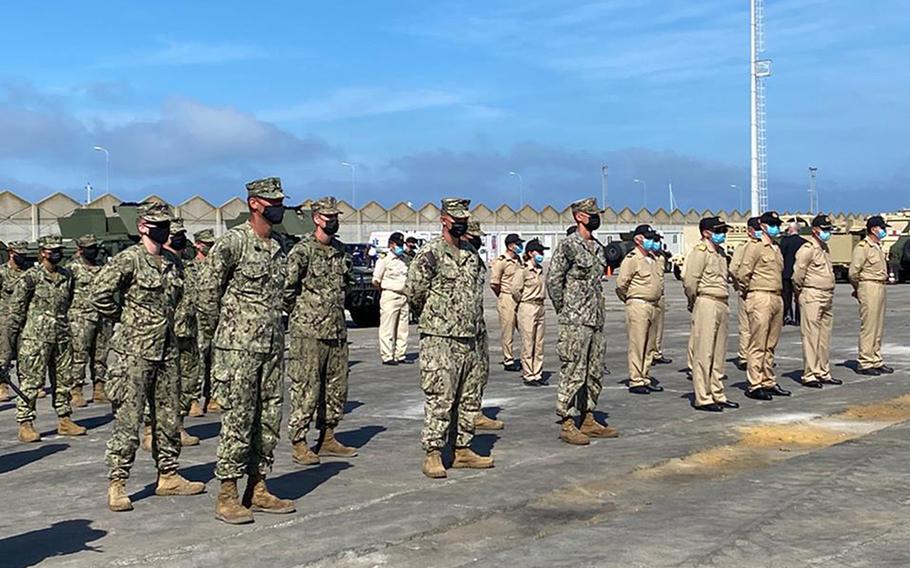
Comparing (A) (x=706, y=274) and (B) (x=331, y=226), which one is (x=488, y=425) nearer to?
(B) (x=331, y=226)

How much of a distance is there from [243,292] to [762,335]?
6962 mm

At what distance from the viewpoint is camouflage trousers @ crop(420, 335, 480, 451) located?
8.20 meters

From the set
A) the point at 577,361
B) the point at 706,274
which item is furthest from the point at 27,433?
the point at 706,274

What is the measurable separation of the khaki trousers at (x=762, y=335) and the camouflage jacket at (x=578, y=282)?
333cm

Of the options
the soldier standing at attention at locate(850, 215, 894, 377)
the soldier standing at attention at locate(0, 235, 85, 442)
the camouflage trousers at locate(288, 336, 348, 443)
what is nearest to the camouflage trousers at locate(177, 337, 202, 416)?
the soldier standing at attention at locate(0, 235, 85, 442)

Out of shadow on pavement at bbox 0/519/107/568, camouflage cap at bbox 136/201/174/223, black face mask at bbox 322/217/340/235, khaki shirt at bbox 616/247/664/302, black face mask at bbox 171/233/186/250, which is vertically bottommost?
shadow on pavement at bbox 0/519/107/568

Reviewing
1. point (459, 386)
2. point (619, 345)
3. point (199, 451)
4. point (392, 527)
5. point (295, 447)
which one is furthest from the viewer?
point (619, 345)

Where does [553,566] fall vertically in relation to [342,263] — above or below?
below

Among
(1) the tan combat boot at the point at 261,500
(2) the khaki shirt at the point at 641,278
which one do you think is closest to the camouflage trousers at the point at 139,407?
(1) the tan combat boot at the point at 261,500

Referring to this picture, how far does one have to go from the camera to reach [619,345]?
61.5 feet

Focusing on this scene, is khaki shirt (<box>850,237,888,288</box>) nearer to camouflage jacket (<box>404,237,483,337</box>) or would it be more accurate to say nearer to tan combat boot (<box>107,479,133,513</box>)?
camouflage jacket (<box>404,237,483,337</box>)

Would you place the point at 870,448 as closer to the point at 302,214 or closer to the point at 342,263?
the point at 342,263

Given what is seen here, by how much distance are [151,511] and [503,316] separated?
8357 millimetres

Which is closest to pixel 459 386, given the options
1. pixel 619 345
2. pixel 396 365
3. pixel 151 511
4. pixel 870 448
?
pixel 151 511
